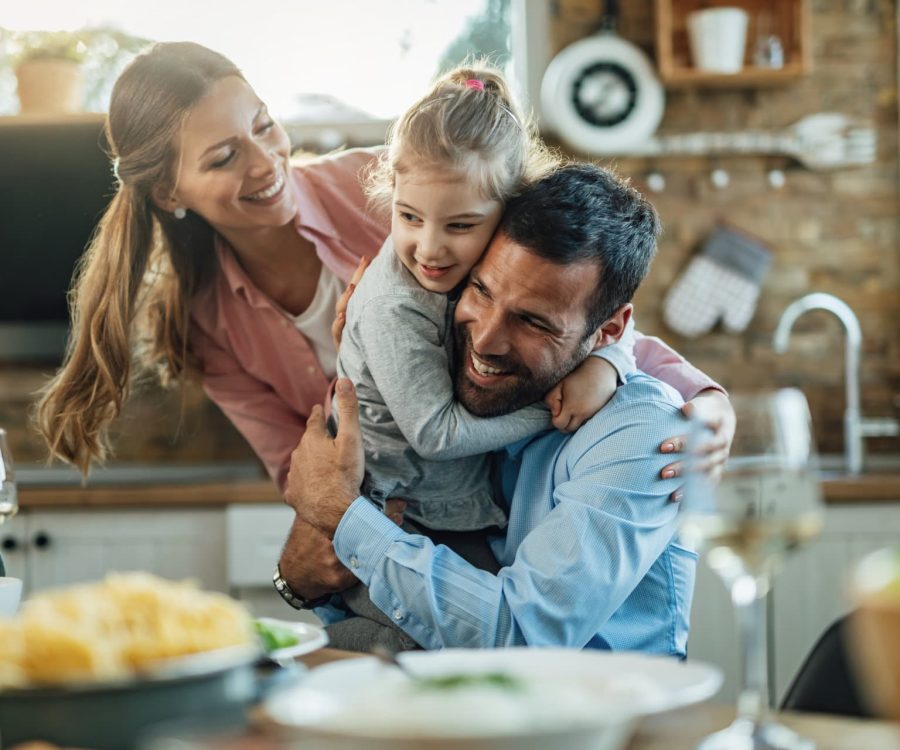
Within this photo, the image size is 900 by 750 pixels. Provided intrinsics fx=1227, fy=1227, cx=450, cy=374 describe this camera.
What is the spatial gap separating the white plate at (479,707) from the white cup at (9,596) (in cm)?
44

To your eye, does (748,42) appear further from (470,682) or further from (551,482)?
(470,682)

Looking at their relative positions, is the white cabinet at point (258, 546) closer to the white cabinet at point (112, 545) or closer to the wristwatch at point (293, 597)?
the white cabinet at point (112, 545)

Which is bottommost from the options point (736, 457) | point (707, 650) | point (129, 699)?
point (707, 650)

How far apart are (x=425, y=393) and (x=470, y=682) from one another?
100 centimetres

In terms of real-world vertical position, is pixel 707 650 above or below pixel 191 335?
below

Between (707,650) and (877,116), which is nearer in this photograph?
(707,650)

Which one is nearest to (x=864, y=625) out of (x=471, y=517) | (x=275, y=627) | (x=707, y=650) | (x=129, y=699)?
(x=129, y=699)

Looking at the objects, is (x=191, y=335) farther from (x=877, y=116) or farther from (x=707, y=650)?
(x=877, y=116)

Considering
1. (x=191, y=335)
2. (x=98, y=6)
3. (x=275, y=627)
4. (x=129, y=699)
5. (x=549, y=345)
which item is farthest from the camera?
(x=98, y=6)

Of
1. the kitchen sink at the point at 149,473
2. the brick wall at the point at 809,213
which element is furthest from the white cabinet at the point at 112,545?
the brick wall at the point at 809,213

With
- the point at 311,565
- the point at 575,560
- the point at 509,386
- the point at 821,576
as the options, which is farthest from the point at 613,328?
the point at 821,576

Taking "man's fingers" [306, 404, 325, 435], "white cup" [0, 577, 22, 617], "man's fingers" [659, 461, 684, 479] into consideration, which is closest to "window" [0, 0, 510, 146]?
"man's fingers" [306, 404, 325, 435]

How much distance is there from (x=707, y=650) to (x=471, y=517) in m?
1.44

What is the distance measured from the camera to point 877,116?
11.6 ft
